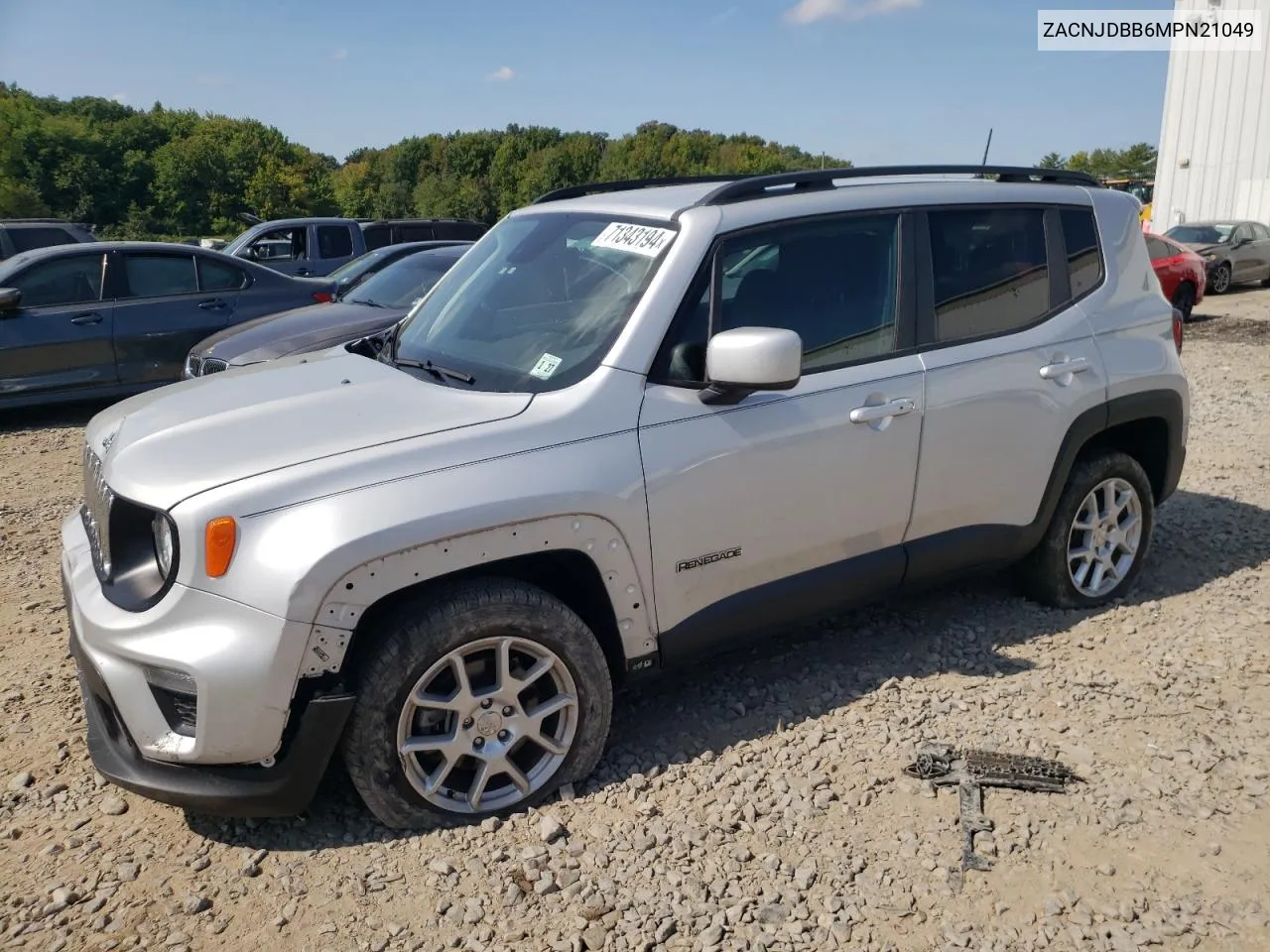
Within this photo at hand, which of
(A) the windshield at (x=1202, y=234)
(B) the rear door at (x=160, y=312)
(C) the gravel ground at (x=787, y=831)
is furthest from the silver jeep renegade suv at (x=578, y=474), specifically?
(A) the windshield at (x=1202, y=234)

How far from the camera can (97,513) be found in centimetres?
312

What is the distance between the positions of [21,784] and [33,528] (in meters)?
3.21

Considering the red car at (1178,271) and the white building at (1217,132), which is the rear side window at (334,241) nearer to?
the red car at (1178,271)

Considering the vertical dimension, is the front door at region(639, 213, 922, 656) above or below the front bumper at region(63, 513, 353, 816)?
above

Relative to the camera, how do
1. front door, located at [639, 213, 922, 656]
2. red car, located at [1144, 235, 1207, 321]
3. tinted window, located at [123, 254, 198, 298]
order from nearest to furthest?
front door, located at [639, 213, 922, 656]
tinted window, located at [123, 254, 198, 298]
red car, located at [1144, 235, 1207, 321]

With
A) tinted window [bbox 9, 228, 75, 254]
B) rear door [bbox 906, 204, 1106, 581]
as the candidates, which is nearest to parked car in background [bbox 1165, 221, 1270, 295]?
rear door [bbox 906, 204, 1106, 581]

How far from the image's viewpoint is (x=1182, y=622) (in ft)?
14.6

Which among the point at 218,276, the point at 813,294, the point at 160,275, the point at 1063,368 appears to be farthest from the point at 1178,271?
the point at 160,275

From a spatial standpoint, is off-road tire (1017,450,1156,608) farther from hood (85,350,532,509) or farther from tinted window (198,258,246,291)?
tinted window (198,258,246,291)

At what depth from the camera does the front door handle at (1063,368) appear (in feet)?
13.3

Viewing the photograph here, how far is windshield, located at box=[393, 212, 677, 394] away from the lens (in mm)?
3268

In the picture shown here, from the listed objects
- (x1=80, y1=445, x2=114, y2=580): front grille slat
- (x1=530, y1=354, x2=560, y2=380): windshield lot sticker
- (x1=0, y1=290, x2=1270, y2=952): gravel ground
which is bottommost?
(x1=0, y1=290, x2=1270, y2=952): gravel ground

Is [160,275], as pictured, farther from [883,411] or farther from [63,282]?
[883,411]

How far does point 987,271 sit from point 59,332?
8.01 meters
